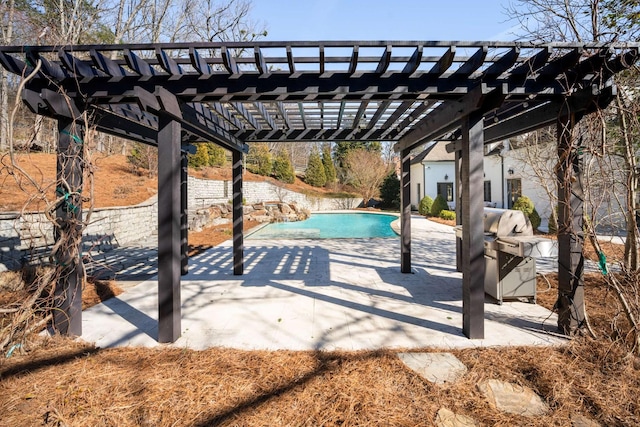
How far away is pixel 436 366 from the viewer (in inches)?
104

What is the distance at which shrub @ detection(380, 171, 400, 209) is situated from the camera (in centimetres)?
2416

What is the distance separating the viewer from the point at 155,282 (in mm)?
5355

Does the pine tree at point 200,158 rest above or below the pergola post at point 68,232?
above

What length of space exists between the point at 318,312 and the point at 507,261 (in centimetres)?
277

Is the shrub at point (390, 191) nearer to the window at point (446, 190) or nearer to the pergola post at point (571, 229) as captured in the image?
the window at point (446, 190)

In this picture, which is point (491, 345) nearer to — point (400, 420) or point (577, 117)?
point (400, 420)

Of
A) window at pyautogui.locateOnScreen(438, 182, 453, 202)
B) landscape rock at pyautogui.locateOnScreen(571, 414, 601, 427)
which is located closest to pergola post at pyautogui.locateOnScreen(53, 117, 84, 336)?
landscape rock at pyautogui.locateOnScreen(571, 414, 601, 427)

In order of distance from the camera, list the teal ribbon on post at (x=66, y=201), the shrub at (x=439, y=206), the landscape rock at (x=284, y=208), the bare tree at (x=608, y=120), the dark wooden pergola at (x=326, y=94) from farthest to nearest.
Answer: the landscape rock at (x=284, y=208) < the shrub at (x=439, y=206) < the teal ribbon on post at (x=66, y=201) < the dark wooden pergola at (x=326, y=94) < the bare tree at (x=608, y=120)

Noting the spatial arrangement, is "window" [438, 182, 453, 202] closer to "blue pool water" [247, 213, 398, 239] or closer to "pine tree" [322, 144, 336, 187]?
"blue pool water" [247, 213, 398, 239]

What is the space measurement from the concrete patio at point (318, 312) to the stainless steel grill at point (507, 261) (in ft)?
0.65

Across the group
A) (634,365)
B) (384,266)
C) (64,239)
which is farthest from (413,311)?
(64,239)

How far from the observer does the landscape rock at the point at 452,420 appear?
1996mm

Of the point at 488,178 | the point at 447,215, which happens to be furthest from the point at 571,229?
the point at 488,178

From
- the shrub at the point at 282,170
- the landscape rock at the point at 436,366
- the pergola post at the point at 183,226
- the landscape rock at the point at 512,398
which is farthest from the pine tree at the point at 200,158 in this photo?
the landscape rock at the point at 512,398
